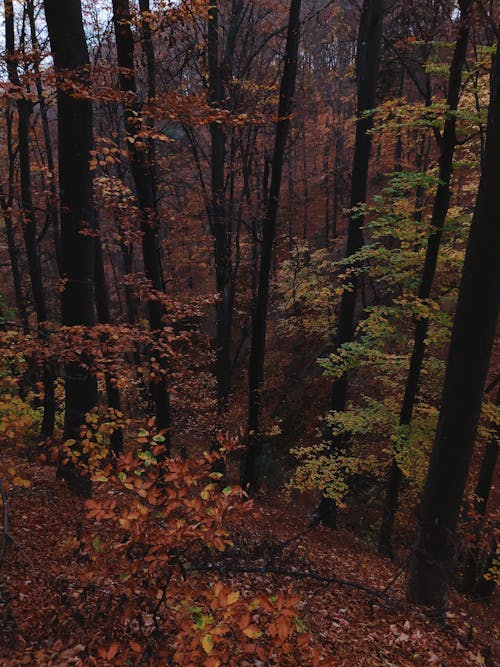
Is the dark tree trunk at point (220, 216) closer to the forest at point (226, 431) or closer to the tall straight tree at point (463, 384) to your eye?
the forest at point (226, 431)

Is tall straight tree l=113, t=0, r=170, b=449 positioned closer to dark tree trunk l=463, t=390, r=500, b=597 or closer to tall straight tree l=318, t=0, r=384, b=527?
tall straight tree l=318, t=0, r=384, b=527

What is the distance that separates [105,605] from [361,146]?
9836 mm

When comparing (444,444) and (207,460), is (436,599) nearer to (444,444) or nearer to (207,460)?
(444,444)

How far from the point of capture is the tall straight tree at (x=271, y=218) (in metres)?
9.24

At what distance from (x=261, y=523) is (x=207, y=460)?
6464 millimetres

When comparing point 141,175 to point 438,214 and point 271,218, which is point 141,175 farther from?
point 438,214

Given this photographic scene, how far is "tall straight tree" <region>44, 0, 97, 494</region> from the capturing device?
18.9 feet

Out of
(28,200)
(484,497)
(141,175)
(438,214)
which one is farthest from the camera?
(28,200)

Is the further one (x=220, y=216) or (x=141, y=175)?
(x=220, y=216)

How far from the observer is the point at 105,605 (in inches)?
153

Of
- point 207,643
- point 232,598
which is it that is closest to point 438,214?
point 232,598

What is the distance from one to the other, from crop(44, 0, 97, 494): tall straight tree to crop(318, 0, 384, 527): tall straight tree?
5.32 metres

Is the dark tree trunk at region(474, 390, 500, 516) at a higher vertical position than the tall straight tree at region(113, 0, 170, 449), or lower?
lower

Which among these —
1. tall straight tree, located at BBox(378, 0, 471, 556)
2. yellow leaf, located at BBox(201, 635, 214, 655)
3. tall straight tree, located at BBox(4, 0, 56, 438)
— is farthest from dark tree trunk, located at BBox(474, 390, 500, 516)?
tall straight tree, located at BBox(4, 0, 56, 438)
